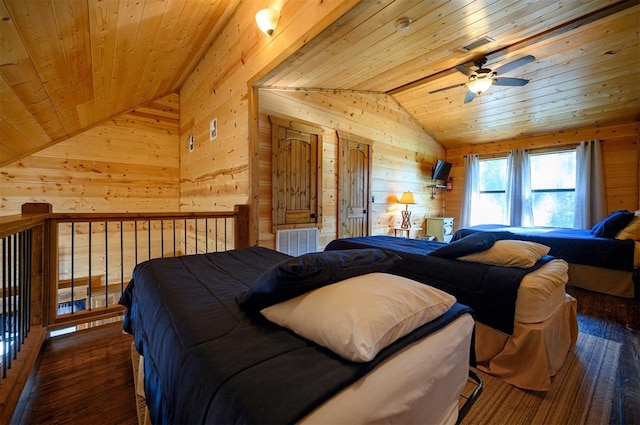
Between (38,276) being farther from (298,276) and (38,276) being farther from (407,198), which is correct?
(407,198)

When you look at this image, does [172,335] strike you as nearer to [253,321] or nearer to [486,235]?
[253,321]

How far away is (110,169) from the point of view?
4711 mm

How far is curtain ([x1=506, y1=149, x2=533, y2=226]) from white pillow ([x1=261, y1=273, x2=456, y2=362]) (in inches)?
231

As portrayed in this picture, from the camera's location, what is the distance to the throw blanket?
1771 millimetres

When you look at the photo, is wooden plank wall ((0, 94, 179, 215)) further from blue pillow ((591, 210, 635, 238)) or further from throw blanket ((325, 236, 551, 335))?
blue pillow ((591, 210, 635, 238))

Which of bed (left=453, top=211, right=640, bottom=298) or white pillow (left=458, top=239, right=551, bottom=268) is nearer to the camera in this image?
white pillow (left=458, top=239, right=551, bottom=268)

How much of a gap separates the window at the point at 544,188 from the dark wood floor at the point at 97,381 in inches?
141

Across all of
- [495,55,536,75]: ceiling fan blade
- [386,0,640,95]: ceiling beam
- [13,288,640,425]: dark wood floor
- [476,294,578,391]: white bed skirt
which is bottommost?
[13,288,640,425]: dark wood floor

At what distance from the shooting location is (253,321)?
1026mm

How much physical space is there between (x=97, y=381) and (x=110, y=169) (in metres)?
4.15

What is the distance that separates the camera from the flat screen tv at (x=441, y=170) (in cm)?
632

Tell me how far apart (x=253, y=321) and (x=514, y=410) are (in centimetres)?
156

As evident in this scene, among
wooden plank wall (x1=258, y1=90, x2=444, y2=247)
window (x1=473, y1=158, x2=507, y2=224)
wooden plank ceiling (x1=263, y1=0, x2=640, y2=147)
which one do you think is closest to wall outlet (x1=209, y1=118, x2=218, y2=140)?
wooden plank wall (x1=258, y1=90, x2=444, y2=247)

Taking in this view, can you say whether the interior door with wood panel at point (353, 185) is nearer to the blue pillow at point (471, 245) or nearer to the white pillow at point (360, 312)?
the blue pillow at point (471, 245)
